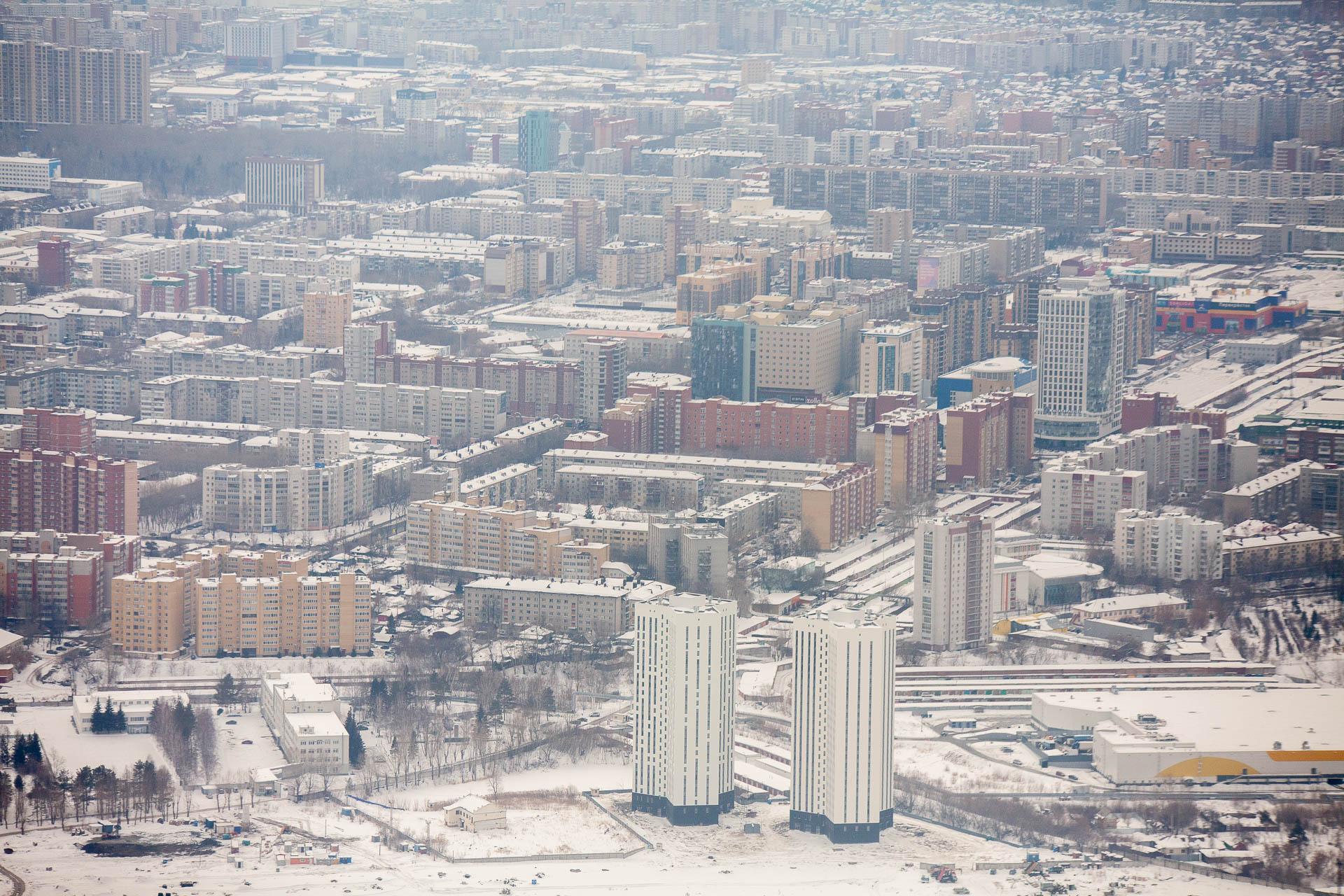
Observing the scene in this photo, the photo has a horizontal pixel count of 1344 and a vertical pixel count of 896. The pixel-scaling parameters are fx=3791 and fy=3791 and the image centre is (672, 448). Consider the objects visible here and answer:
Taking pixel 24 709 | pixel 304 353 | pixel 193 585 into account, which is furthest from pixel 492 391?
pixel 24 709

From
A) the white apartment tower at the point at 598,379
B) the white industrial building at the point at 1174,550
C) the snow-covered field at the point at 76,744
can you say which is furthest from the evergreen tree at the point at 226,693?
the white apartment tower at the point at 598,379

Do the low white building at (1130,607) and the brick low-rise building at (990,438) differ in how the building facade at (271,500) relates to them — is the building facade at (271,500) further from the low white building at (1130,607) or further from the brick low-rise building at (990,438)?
the low white building at (1130,607)

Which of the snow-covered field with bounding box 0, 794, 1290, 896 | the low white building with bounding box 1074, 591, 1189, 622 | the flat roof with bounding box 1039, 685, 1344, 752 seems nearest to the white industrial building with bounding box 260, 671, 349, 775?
the snow-covered field with bounding box 0, 794, 1290, 896

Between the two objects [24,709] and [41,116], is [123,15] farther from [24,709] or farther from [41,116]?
[24,709]

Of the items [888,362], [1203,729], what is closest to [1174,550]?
[1203,729]

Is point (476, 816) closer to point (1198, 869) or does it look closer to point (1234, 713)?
point (1198, 869)

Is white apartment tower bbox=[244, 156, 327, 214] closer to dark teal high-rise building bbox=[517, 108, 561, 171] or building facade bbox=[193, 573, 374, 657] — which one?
dark teal high-rise building bbox=[517, 108, 561, 171]
